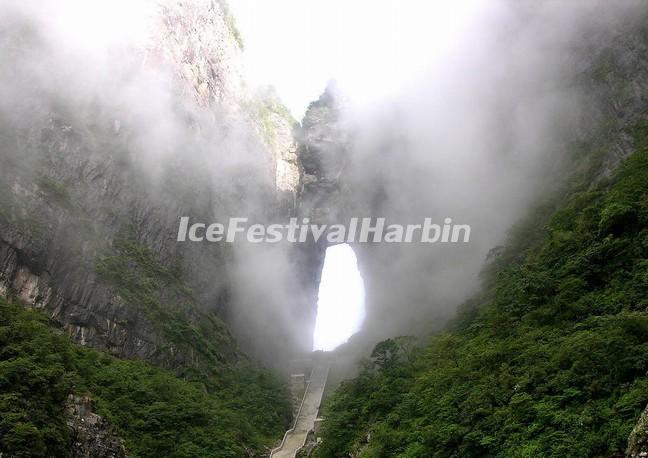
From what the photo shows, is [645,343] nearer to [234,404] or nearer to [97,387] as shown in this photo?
[97,387]

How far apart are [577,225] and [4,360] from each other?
21.7 meters

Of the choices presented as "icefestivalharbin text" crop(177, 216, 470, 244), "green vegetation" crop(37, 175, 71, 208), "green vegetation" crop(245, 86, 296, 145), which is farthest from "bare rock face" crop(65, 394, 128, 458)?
"green vegetation" crop(245, 86, 296, 145)

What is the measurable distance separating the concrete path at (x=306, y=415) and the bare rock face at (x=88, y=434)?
429 inches

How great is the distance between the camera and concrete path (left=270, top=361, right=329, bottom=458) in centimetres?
2777

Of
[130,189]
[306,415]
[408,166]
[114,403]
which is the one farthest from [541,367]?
[408,166]

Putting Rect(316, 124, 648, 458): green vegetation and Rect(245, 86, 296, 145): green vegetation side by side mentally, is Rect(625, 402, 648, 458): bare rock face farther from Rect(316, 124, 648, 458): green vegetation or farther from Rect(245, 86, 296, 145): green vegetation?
Rect(245, 86, 296, 145): green vegetation

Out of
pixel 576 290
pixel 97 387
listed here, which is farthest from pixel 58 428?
pixel 576 290

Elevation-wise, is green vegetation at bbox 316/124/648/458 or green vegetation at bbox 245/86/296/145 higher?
green vegetation at bbox 245/86/296/145

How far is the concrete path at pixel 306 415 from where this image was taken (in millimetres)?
27767

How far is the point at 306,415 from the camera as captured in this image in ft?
116

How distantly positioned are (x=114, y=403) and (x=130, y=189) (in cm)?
1857

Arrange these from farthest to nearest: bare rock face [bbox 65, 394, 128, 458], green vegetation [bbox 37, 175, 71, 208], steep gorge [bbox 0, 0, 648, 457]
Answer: green vegetation [bbox 37, 175, 71, 208]
steep gorge [bbox 0, 0, 648, 457]
bare rock face [bbox 65, 394, 128, 458]

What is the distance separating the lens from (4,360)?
1584cm

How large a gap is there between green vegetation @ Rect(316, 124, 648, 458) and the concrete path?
228 inches
